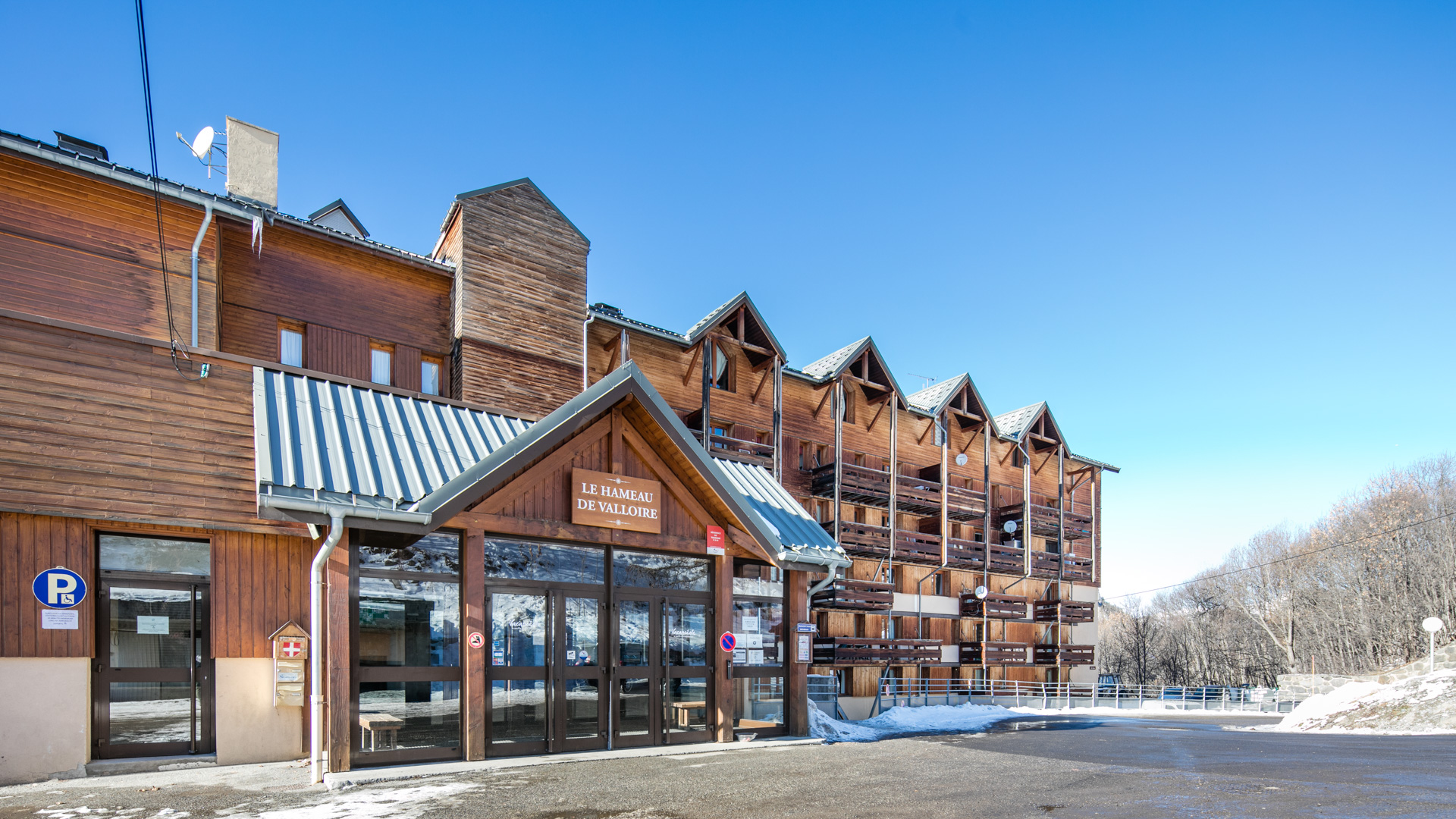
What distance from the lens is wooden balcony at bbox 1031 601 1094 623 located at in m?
34.0

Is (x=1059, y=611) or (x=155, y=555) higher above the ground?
(x=155, y=555)

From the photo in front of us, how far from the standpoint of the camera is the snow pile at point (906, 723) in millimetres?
17750

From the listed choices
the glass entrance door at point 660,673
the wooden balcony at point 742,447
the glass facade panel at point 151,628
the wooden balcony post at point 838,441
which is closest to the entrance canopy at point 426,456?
the glass entrance door at point 660,673

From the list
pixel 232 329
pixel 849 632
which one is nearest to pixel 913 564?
pixel 849 632

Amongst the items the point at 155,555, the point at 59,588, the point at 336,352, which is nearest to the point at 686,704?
the point at 155,555

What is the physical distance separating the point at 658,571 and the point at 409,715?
4.00 metres

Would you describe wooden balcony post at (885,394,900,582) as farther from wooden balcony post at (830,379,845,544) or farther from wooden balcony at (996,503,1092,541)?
wooden balcony at (996,503,1092,541)

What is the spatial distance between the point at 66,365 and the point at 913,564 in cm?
2403

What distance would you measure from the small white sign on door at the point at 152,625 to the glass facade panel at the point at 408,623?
3.26m

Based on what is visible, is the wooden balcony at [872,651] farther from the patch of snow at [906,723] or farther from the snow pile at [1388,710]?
the snow pile at [1388,710]

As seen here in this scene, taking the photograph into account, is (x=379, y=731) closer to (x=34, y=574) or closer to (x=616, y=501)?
(x=616, y=501)

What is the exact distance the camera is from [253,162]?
59.3 feet

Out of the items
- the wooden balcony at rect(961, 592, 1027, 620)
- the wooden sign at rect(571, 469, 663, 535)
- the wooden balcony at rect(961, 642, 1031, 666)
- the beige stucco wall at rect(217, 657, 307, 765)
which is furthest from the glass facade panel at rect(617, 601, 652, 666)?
the wooden balcony at rect(961, 592, 1027, 620)

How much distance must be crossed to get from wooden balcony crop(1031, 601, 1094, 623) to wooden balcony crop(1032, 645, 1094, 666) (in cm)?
97
